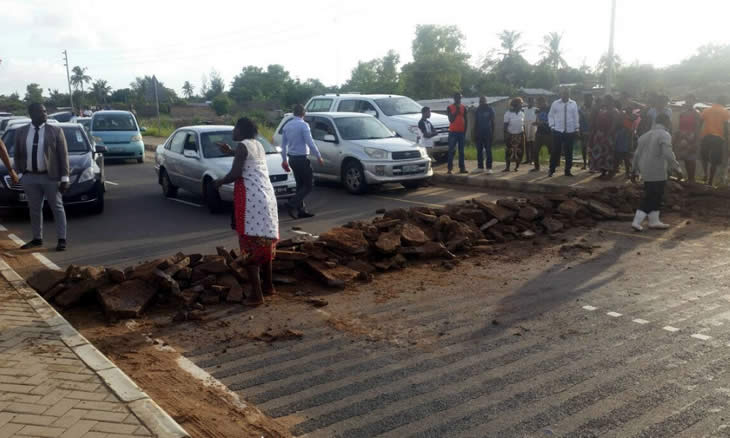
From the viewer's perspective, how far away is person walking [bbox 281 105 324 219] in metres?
11.6

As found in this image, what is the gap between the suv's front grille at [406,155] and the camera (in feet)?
47.1

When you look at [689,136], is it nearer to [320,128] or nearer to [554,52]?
[320,128]

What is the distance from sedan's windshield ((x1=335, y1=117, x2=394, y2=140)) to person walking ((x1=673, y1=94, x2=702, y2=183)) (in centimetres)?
614

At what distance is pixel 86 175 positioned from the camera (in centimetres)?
1203

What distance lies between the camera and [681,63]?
61.9m

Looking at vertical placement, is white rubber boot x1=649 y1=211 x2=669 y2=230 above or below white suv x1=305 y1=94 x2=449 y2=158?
below

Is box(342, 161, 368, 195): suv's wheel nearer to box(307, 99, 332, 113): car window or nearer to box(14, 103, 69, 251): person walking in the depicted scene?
box(307, 99, 332, 113): car window

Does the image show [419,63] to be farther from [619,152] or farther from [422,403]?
[422,403]

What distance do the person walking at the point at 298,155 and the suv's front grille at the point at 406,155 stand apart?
2.90 metres

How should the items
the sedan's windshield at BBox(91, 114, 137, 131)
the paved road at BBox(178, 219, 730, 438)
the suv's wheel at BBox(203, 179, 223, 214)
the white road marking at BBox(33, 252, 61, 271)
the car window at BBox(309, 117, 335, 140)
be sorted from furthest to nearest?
the sedan's windshield at BBox(91, 114, 137, 131), the car window at BBox(309, 117, 335, 140), the suv's wheel at BBox(203, 179, 223, 214), the white road marking at BBox(33, 252, 61, 271), the paved road at BBox(178, 219, 730, 438)

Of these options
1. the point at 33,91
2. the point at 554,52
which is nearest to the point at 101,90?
the point at 33,91

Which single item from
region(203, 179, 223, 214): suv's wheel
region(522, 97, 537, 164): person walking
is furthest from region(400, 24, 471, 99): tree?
region(203, 179, 223, 214): suv's wheel

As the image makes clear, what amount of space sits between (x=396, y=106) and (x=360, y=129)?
410cm

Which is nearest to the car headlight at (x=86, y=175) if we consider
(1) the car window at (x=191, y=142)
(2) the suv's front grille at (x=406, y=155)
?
(1) the car window at (x=191, y=142)
